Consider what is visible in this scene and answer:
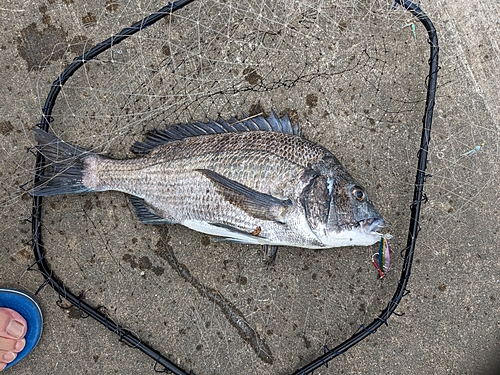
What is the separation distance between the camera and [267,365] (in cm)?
262

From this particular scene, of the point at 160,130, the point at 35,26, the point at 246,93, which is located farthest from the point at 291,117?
the point at 35,26

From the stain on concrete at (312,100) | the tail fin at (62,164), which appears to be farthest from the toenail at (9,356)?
the stain on concrete at (312,100)

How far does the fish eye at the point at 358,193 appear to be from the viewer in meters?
2.21

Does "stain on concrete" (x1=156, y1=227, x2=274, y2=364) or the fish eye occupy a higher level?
the fish eye

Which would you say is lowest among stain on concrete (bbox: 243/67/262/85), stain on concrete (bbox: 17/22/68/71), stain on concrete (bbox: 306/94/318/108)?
stain on concrete (bbox: 306/94/318/108)

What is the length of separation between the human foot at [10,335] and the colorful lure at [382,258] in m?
2.56

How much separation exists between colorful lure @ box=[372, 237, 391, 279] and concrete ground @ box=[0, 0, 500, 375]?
0.18 feet

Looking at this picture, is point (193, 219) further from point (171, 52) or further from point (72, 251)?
point (171, 52)

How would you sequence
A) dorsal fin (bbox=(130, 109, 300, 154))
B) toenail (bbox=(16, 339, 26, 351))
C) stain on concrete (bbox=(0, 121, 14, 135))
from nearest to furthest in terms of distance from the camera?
1. dorsal fin (bbox=(130, 109, 300, 154))
2. toenail (bbox=(16, 339, 26, 351))
3. stain on concrete (bbox=(0, 121, 14, 135))

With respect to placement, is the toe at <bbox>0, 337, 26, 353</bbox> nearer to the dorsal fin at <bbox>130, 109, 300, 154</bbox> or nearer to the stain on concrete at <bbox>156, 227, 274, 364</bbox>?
the stain on concrete at <bbox>156, 227, 274, 364</bbox>

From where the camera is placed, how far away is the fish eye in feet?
7.27

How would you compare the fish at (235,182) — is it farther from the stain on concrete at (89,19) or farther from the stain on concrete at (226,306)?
the stain on concrete at (89,19)

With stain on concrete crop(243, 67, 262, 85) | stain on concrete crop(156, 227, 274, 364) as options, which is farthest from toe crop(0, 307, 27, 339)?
stain on concrete crop(243, 67, 262, 85)

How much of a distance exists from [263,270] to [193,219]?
681 millimetres
